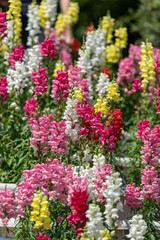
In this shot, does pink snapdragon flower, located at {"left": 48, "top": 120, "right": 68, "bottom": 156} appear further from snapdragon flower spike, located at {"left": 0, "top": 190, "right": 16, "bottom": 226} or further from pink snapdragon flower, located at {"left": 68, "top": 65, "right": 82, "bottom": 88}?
pink snapdragon flower, located at {"left": 68, "top": 65, "right": 82, "bottom": 88}

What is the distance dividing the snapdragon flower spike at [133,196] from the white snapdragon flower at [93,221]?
84cm

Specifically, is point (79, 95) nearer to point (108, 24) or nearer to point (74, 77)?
point (74, 77)

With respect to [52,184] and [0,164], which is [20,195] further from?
[0,164]

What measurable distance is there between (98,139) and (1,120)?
1504 mm

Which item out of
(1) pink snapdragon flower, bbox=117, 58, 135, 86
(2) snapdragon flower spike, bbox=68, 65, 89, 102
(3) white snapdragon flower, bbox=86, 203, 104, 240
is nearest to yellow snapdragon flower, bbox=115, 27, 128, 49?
(1) pink snapdragon flower, bbox=117, 58, 135, 86

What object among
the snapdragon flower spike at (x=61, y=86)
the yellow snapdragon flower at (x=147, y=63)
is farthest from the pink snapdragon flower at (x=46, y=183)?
the yellow snapdragon flower at (x=147, y=63)

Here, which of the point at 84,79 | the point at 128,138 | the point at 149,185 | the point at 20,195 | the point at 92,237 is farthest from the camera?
the point at 128,138

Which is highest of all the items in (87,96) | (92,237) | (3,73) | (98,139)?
(3,73)

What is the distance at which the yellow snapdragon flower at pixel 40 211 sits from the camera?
411cm

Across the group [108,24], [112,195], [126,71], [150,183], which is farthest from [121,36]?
[112,195]

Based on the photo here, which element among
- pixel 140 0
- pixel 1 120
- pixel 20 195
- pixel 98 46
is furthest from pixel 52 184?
pixel 140 0

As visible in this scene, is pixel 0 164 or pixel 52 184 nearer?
pixel 52 184

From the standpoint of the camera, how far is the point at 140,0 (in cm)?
1373

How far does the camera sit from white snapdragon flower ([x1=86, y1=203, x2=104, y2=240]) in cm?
406
